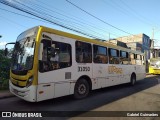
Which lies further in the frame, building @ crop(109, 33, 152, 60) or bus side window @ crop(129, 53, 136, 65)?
building @ crop(109, 33, 152, 60)

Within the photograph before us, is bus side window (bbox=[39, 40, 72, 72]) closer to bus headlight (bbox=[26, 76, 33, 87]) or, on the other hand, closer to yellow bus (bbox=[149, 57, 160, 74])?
bus headlight (bbox=[26, 76, 33, 87])

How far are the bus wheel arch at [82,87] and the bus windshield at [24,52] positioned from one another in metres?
2.69

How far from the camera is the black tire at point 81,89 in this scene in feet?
30.0

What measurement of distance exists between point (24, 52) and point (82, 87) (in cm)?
329

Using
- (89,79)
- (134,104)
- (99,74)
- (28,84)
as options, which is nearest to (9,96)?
(28,84)

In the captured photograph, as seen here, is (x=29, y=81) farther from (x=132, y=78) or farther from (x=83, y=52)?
(x=132, y=78)

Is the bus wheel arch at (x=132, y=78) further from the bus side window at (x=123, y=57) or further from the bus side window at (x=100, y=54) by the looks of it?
the bus side window at (x=100, y=54)

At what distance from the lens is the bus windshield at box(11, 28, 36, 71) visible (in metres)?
7.38

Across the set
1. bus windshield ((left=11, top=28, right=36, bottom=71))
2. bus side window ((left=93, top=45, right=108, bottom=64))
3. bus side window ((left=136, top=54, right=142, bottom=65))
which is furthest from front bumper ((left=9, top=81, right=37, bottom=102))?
bus side window ((left=136, top=54, right=142, bottom=65))

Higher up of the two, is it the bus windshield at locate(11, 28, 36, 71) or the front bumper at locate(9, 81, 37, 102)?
the bus windshield at locate(11, 28, 36, 71)

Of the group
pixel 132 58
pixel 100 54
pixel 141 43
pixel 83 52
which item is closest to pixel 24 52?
pixel 83 52

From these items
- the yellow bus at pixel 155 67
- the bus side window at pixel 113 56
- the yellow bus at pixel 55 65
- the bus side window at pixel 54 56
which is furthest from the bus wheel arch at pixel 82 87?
the yellow bus at pixel 155 67

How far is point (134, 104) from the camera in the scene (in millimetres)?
8664

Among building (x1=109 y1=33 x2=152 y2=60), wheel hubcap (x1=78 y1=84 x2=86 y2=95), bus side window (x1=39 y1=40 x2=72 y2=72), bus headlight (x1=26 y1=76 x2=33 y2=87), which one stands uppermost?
building (x1=109 y1=33 x2=152 y2=60)
